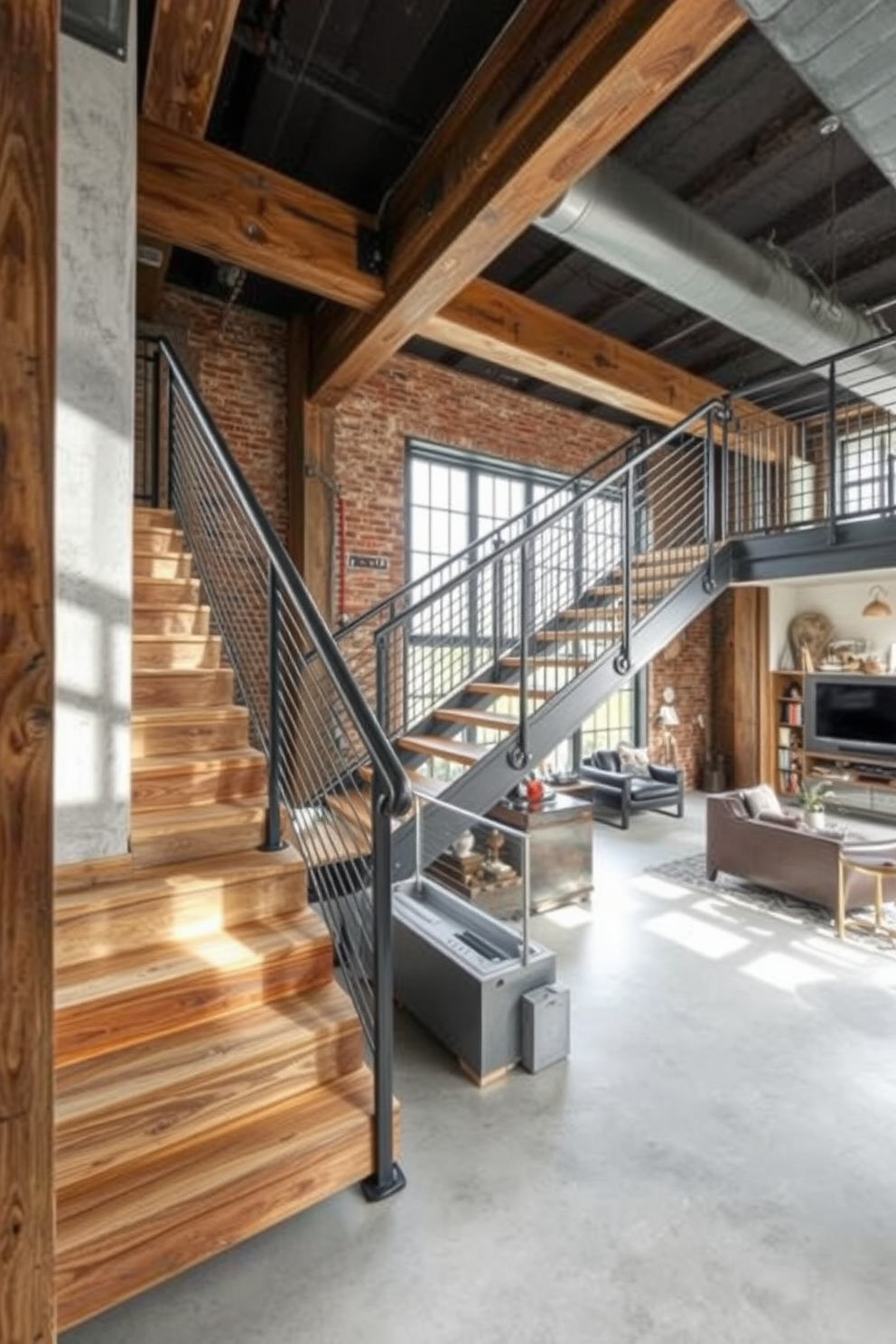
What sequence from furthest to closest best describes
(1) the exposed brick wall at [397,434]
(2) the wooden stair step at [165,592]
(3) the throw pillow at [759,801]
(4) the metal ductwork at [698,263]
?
1. (1) the exposed brick wall at [397,434]
2. (3) the throw pillow at [759,801]
3. (2) the wooden stair step at [165,592]
4. (4) the metal ductwork at [698,263]

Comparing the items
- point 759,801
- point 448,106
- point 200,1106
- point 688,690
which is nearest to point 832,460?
point 759,801

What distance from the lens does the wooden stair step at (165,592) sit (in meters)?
3.15

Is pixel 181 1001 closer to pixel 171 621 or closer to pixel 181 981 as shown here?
pixel 181 981

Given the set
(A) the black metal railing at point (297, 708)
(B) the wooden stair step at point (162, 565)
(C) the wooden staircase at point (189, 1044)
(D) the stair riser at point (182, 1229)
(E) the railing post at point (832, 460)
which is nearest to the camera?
(D) the stair riser at point (182, 1229)

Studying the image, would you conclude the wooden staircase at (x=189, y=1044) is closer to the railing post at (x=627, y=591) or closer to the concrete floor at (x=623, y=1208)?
the concrete floor at (x=623, y=1208)

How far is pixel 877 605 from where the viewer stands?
6719 mm

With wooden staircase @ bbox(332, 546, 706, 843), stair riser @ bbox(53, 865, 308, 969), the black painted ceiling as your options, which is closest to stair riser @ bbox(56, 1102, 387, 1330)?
stair riser @ bbox(53, 865, 308, 969)

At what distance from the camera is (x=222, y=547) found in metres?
4.04

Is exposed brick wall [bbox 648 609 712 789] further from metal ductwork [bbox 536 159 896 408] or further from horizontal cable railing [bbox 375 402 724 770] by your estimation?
metal ductwork [bbox 536 159 896 408]

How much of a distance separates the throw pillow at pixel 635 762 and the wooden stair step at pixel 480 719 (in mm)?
3591

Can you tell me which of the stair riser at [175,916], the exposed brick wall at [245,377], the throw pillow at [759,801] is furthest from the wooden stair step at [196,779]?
the throw pillow at [759,801]

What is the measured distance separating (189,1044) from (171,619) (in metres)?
1.88

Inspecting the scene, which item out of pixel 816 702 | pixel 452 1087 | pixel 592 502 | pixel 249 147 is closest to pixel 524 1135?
pixel 452 1087

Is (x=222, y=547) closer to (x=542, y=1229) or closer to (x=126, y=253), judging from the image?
(x=126, y=253)
